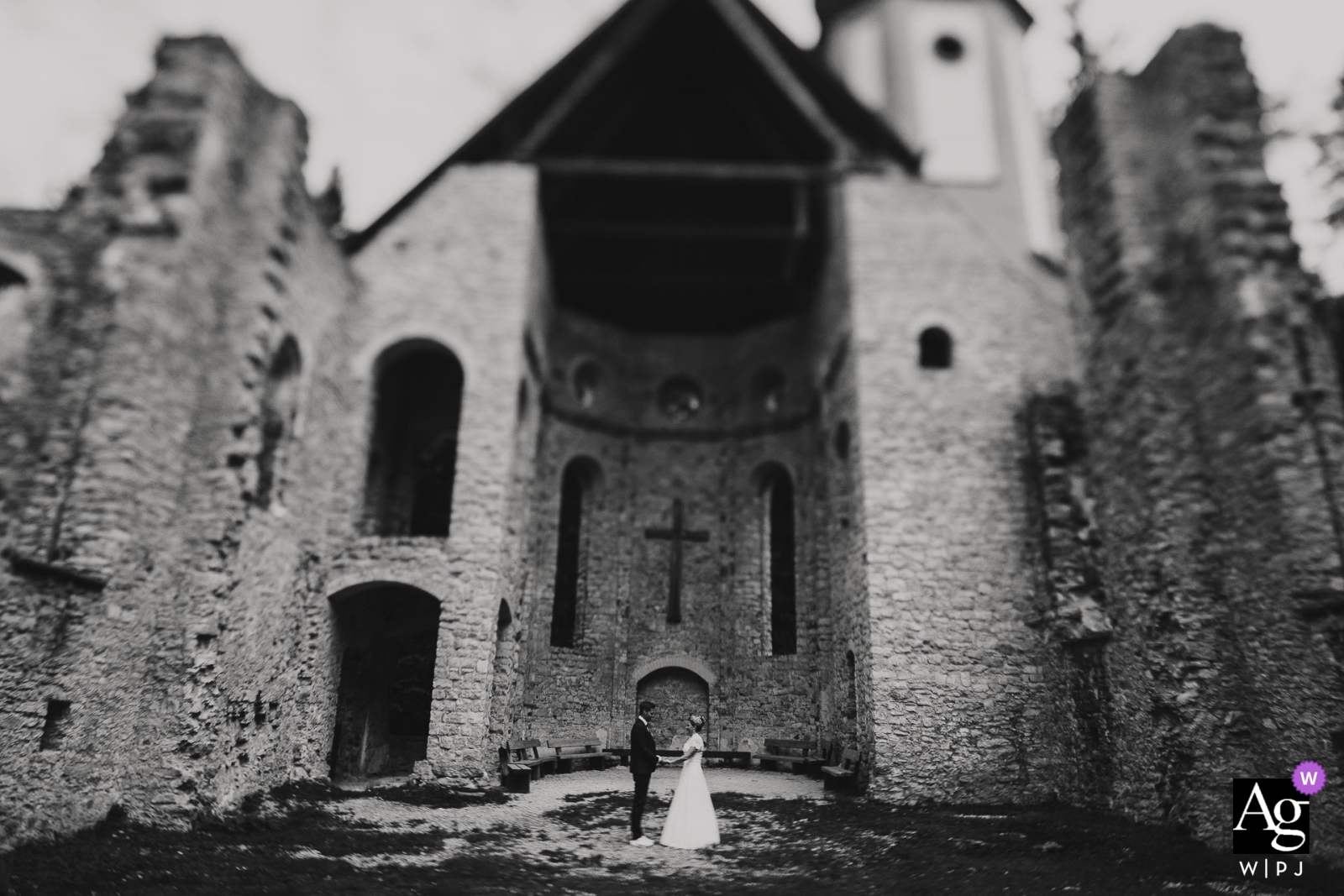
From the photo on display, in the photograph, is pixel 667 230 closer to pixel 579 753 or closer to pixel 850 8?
pixel 579 753

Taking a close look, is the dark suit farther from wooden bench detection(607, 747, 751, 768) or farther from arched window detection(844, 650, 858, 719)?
wooden bench detection(607, 747, 751, 768)

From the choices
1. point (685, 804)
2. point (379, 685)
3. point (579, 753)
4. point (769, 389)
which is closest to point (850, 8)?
point (769, 389)

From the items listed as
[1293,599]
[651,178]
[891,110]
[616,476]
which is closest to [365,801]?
[616,476]

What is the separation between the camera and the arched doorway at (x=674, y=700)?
51.5 feet

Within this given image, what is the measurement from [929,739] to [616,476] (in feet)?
28.0

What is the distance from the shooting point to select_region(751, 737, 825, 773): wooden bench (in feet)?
43.9

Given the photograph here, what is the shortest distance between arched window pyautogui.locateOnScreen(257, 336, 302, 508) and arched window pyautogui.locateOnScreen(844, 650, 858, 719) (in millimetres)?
8431

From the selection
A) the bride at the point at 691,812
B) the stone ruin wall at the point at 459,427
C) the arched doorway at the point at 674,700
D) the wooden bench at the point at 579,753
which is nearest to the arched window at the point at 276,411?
the stone ruin wall at the point at 459,427

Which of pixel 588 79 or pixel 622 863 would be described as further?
pixel 588 79

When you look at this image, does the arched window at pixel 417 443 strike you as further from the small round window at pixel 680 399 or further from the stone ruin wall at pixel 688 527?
the small round window at pixel 680 399

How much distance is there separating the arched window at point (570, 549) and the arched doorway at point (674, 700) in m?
1.81

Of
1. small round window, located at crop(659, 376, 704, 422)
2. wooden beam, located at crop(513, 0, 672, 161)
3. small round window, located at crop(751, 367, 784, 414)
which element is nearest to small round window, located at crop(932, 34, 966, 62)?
wooden beam, located at crop(513, 0, 672, 161)

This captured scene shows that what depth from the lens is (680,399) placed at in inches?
722

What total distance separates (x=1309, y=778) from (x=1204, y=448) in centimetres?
324
